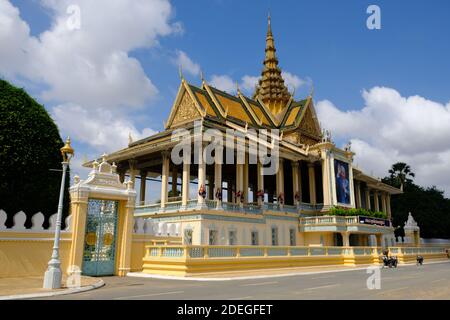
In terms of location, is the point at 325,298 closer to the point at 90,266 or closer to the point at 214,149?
the point at 90,266

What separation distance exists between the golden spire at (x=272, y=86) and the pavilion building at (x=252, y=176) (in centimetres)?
13

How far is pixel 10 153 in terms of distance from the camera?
15.8m

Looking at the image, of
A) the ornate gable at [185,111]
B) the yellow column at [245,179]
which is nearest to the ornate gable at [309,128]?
the yellow column at [245,179]

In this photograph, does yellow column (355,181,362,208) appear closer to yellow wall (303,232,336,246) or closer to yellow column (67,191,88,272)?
yellow wall (303,232,336,246)

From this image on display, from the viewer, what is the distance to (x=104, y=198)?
17.6 m

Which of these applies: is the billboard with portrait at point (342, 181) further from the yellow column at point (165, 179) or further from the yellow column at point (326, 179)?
the yellow column at point (165, 179)

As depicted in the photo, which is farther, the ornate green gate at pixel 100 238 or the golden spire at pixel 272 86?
the golden spire at pixel 272 86

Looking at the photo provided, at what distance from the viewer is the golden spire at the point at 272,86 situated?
47812mm

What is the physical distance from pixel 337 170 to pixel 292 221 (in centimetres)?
722

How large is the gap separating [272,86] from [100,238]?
116 feet

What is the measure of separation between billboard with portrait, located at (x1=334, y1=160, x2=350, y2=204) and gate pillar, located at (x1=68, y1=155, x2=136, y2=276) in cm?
2285

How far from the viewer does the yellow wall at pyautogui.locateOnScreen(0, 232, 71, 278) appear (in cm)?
1488
